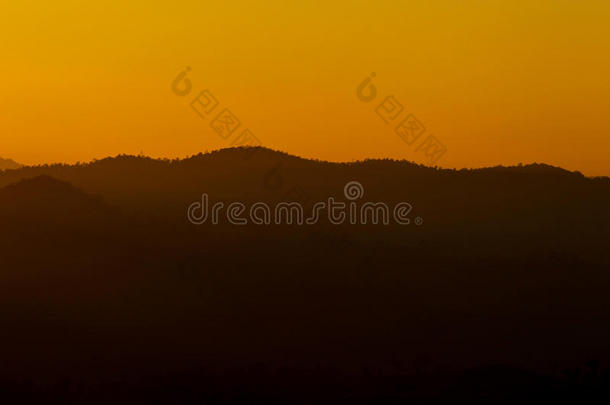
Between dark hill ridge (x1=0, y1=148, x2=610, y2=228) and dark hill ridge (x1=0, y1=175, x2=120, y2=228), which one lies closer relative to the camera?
dark hill ridge (x1=0, y1=175, x2=120, y2=228)

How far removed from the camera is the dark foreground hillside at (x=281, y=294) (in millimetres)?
89688

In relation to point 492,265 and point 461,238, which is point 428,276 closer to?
point 492,265

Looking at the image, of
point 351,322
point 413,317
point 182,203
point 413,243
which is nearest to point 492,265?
point 413,243

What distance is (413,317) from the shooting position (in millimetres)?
134125

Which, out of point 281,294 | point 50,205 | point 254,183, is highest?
point 254,183

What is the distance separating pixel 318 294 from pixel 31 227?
45.5 meters

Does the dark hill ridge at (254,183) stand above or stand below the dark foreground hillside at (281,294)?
above

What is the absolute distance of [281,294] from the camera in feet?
451

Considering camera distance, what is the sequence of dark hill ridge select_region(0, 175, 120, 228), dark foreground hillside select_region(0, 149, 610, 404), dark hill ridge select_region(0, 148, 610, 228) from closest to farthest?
dark foreground hillside select_region(0, 149, 610, 404)
dark hill ridge select_region(0, 175, 120, 228)
dark hill ridge select_region(0, 148, 610, 228)

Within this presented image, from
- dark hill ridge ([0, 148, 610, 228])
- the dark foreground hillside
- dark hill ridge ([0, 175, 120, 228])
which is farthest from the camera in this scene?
dark hill ridge ([0, 148, 610, 228])

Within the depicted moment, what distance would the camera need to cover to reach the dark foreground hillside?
89.7 metres

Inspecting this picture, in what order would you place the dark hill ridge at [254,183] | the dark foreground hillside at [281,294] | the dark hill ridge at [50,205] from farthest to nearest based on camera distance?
the dark hill ridge at [254,183] < the dark hill ridge at [50,205] < the dark foreground hillside at [281,294]

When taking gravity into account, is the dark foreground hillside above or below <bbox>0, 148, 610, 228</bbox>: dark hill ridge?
below

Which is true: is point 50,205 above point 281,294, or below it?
above
